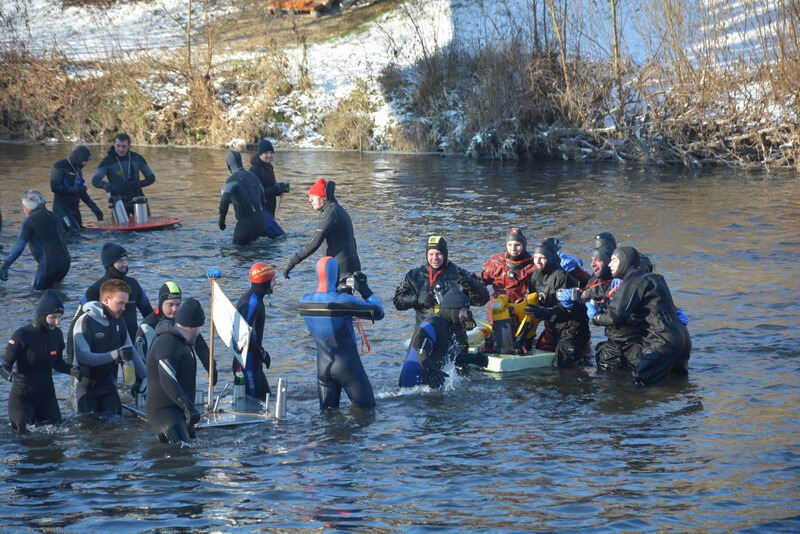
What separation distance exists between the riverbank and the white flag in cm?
2143

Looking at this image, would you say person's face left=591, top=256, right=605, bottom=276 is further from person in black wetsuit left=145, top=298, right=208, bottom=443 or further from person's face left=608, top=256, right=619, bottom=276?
person in black wetsuit left=145, top=298, right=208, bottom=443

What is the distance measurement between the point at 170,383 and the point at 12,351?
1.67m

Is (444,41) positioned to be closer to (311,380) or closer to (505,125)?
(505,125)

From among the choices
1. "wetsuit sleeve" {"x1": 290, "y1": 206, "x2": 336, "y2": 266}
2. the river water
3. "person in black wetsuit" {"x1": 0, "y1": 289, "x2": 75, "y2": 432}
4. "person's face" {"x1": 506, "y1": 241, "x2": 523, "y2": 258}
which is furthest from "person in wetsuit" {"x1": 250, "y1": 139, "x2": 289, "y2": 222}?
"person in black wetsuit" {"x1": 0, "y1": 289, "x2": 75, "y2": 432}

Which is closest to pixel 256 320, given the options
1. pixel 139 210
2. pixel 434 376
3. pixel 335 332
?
pixel 335 332

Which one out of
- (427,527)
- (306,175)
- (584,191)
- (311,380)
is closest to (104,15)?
(306,175)

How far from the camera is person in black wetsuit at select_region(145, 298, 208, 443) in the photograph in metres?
8.48

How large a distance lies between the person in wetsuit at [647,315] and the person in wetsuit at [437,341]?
1.46 m

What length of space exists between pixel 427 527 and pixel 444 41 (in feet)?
95.9

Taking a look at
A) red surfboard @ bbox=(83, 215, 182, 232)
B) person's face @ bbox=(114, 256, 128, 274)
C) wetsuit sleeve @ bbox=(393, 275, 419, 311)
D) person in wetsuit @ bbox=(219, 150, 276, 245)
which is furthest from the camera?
red surfboard @ bbox=(83, 215, 182, 232)

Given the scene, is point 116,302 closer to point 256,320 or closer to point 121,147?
point 256,320

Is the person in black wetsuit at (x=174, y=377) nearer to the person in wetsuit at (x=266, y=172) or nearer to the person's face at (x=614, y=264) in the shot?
the person's face at (x=614, y=264)

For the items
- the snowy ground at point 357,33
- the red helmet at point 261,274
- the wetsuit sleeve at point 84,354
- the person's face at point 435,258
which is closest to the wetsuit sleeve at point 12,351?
the wetsuit sleeve at point 84,354

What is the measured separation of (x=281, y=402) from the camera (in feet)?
31.7
